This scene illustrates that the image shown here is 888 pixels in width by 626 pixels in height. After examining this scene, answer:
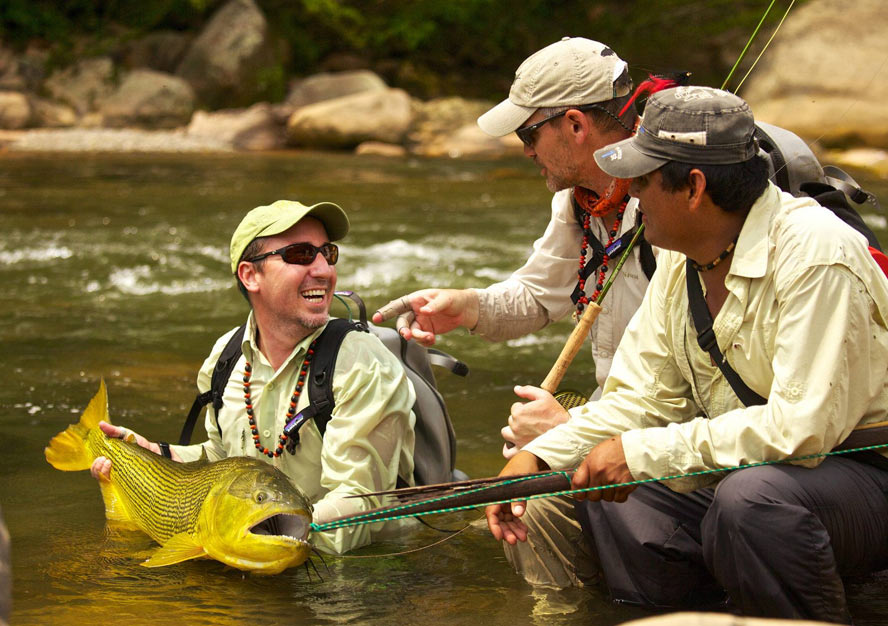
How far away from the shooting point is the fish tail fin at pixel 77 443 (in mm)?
5012

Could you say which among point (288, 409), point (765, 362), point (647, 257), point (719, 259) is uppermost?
point (719, 259)

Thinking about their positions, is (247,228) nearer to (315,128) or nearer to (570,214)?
(570,214)

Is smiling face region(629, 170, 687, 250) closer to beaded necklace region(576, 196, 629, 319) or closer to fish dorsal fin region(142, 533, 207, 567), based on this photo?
beaded necklace region(576, 196, 629, 319)

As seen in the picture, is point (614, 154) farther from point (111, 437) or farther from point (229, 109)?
point (229, 109)

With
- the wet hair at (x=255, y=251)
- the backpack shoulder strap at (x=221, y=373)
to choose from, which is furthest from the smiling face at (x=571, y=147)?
the backpack shoulder strap at (x=221, y=373)

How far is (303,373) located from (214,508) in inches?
27.0

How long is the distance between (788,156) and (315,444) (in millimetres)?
2042

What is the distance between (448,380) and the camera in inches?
316

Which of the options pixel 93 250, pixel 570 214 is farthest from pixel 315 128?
pixel 570 214

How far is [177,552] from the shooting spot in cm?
419

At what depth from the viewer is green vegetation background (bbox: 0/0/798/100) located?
2880 centimetres

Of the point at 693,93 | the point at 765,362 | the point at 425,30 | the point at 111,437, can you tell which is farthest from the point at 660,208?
the point at 425,30

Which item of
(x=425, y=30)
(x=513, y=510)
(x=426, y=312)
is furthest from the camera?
(x=425, y=30)

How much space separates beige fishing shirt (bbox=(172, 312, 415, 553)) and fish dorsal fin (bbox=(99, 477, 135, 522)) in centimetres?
49
